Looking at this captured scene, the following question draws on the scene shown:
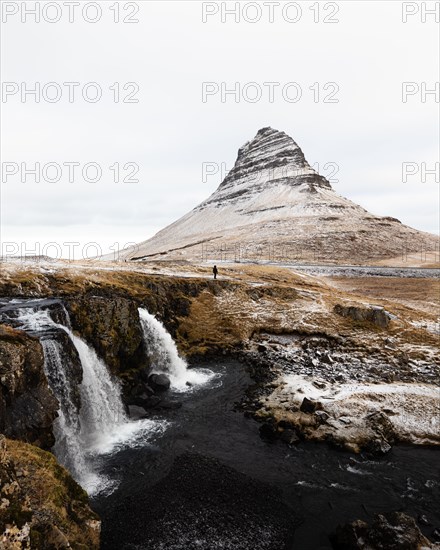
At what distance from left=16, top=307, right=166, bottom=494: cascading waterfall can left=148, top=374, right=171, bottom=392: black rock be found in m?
3.11

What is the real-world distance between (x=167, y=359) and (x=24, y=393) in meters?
16.0

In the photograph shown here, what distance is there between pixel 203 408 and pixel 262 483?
27.4 feet

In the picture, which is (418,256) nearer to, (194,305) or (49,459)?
(194,305)

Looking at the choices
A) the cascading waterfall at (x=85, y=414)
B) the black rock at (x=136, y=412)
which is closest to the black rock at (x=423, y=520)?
the cascading waterfall at (x=85, y=414)

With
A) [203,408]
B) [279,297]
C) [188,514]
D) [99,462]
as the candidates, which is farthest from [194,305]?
[188,514]

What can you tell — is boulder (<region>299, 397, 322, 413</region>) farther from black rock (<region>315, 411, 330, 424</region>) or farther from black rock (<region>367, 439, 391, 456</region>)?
black rock (<region>367, 439, 391, 456</region>)

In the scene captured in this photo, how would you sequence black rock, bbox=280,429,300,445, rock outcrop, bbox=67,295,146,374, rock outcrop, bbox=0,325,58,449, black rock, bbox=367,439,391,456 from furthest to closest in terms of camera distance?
1. rock outcrop, bbox=67,295,146,374
2. black rock, bbox=280,429,300,445
3. black rock, bbox=367,439,391,456
4. rock outcrop, bbox=0,325,58,449

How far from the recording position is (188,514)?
1473cm

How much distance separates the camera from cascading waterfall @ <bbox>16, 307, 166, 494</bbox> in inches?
701

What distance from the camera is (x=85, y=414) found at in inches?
836

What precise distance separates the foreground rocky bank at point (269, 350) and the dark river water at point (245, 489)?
63.0 inches

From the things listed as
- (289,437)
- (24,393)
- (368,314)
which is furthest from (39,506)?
(368,314)

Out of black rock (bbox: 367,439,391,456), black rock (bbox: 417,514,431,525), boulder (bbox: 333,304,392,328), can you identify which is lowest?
black rock (bbox: 417,514,431,525)

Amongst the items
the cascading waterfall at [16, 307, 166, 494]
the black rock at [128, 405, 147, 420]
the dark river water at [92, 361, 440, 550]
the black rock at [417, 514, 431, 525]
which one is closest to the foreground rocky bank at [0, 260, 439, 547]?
the black rock at [128, 405, 147, 420]
